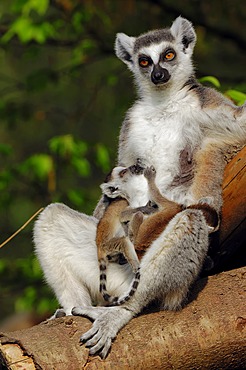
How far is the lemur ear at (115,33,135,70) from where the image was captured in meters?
6.07

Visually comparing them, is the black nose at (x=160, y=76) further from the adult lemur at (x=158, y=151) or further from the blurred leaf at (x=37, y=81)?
the blurred leaf at (x=37, y=81)

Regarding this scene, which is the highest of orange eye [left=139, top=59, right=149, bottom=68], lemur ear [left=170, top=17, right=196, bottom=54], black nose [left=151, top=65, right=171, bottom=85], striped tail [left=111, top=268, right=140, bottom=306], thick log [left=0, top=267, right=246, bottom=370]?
lemur ear [left=170, top=17, right=196, bottom=54]

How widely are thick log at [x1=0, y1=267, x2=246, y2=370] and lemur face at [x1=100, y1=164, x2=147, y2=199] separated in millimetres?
959

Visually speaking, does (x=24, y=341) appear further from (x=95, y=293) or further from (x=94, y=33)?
(x=94, y=33)

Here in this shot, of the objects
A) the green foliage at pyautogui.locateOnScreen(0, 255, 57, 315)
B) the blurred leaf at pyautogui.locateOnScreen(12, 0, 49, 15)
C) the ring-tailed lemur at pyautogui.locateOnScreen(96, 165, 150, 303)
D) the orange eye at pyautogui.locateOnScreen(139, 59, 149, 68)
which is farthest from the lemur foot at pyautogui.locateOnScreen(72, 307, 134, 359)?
the blurred leaf at pyautogui.locateOnScreen(12, 0, 49, 15)

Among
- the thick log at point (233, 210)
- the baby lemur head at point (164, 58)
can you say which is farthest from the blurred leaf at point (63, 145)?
the thick log at point (233, 210)

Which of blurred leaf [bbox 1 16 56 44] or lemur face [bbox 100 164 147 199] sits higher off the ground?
blurred leaf [bbox 1 16 56 44]

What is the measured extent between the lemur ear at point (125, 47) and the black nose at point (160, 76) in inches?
22.7

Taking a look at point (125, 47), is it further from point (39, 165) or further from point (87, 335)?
point (39, 165)

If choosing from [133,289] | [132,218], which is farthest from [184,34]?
[133,289]

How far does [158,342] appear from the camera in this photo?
437cm

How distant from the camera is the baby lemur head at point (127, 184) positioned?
5.19 metres

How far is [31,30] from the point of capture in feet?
29.9

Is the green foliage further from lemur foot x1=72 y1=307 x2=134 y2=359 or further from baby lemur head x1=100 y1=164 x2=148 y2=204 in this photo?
lemur foot x1=72 y1=307 x2=134 y2=359
